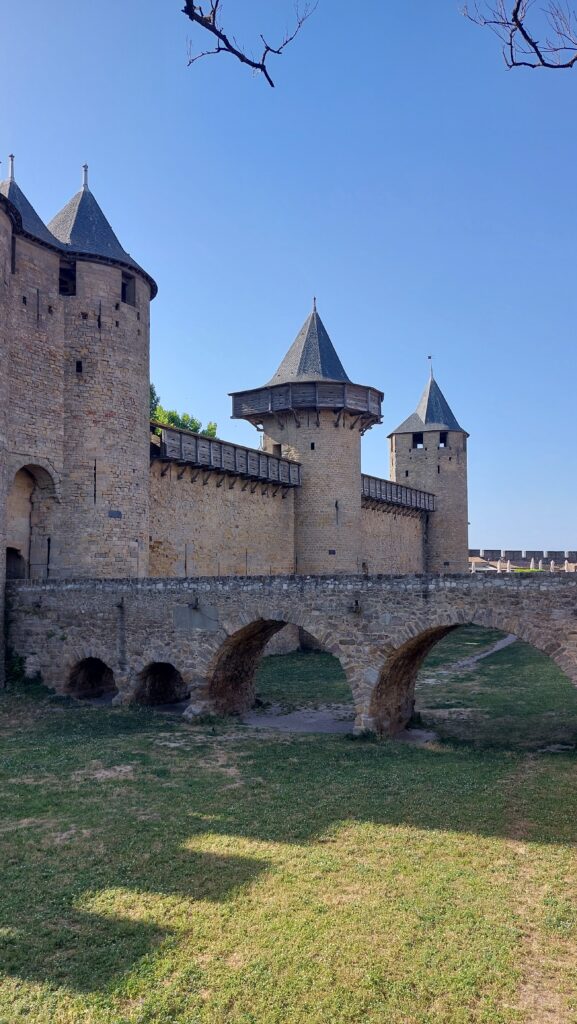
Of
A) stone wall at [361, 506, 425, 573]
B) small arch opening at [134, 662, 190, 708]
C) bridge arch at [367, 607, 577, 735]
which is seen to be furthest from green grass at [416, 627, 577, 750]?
stone wall at [361, 506, 425, 573]

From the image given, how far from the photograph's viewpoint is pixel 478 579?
490 inches

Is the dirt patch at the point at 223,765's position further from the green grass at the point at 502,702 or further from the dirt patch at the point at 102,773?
the green grass at the point at 502,702

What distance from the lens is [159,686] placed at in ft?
56.3

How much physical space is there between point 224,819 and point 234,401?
77.4 ft

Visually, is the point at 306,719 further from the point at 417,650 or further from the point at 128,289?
the point at 128,289

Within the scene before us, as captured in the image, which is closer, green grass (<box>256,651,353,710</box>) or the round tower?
green grass (<box>256,651,353,710</box>)

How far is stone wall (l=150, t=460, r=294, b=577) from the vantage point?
23297mm

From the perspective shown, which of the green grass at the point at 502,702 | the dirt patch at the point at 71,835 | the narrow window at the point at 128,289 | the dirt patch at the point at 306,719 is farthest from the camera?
the narrow window at the point at 128,289

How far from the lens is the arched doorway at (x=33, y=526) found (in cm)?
1988

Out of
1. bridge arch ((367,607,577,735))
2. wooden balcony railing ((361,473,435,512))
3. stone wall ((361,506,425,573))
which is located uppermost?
wooden balcony railing ((361,473,435,512))

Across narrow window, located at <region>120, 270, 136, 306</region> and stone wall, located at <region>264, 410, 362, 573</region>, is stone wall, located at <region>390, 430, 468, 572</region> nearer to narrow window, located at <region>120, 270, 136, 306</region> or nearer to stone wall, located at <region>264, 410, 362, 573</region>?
stone wall, located at <region>264, 410, 362, 573</region>

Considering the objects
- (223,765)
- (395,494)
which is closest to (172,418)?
(395,494)

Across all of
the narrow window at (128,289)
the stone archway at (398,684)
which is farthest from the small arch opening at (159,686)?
the narrow window at (128,289)

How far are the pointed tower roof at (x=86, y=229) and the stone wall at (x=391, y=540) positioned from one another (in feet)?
56.7
